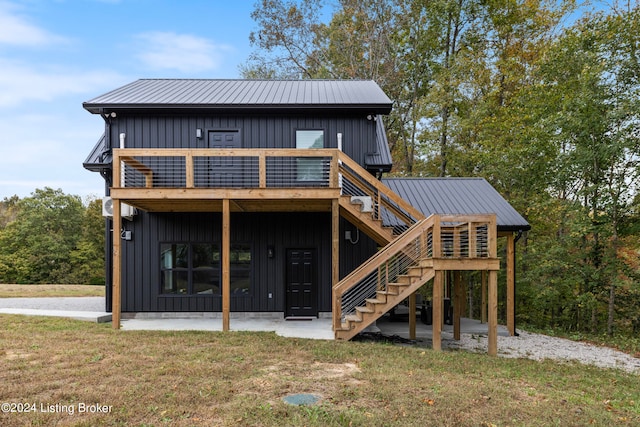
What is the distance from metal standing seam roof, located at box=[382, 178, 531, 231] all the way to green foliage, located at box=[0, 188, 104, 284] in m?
24.7

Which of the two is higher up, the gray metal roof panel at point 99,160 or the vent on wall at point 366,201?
the gray metal roof panel at point 99,160

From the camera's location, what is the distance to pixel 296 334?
873 centimetres

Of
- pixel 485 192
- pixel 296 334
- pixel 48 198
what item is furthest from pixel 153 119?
pixel 48 198

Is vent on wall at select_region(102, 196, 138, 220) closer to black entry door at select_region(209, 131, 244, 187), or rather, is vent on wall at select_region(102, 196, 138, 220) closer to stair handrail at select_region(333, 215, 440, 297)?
black entry door at select_region(209, 131, 244, 187)

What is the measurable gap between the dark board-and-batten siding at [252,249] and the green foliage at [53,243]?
20.6m

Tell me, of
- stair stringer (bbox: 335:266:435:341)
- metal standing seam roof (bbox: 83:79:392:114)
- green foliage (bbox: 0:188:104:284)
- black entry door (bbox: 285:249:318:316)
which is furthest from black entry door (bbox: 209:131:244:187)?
green foliage (bbox: 0:188:104:284)

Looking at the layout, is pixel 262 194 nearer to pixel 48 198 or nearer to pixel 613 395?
pixel 613 395

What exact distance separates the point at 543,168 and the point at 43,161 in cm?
4151

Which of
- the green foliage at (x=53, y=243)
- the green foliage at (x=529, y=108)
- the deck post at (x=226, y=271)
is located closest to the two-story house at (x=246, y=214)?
the deck post at (x=226, y=271)

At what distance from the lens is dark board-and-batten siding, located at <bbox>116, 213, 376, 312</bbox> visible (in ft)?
35.9

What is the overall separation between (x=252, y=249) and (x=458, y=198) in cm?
620

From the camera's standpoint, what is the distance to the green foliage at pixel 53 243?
91.4 ft

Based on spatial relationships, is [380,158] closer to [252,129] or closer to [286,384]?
[252,129]

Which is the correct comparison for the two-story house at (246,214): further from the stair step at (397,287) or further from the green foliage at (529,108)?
the green foliage at (529,108)
